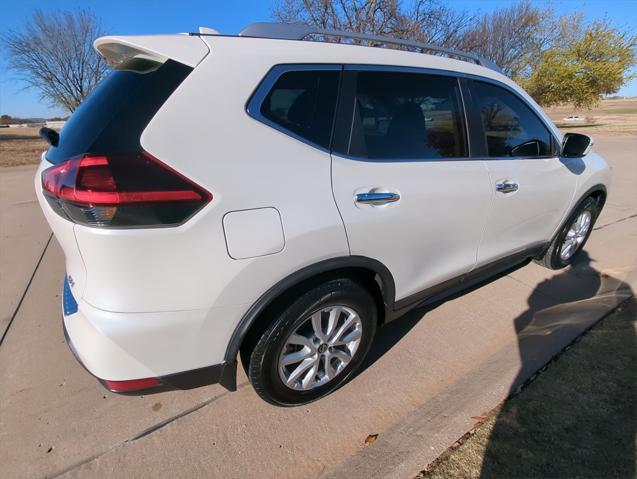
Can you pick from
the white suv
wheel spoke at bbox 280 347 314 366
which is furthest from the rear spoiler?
wheel spoke at bbox 280 347 314 366

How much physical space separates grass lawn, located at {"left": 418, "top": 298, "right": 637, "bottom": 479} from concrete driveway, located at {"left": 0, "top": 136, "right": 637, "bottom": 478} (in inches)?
3.6

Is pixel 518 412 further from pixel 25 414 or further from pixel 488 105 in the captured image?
pixel 25 414

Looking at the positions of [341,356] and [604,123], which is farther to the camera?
[604,123]

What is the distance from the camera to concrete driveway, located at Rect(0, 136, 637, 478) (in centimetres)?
177

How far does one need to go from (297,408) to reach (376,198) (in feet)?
4.12

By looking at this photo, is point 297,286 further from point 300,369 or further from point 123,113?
point 123,113

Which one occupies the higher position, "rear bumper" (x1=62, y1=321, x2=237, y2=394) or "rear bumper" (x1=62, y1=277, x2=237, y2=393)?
"rear bumper" (x1=62, y1=277, x2=237, y2=393)

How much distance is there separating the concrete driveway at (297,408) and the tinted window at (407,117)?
133 centimetres

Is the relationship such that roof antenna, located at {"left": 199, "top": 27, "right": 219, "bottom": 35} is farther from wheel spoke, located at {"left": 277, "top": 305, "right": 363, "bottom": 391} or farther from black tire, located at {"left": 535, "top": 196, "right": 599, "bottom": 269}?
black tire, located at {"left": 535, "top": 196, "right": 599, "bottom": 269}

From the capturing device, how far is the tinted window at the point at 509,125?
249cm

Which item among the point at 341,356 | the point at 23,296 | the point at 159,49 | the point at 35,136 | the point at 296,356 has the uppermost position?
the point at 159,49

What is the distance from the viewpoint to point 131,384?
5.09 feet

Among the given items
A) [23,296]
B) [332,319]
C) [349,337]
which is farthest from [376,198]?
[23,296]

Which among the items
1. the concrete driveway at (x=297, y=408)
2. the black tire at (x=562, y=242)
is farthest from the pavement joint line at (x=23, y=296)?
the black tire at (x=562, y=242)
